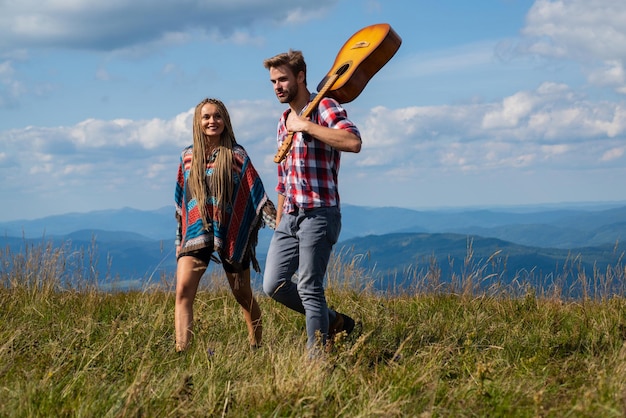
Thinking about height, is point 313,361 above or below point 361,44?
below

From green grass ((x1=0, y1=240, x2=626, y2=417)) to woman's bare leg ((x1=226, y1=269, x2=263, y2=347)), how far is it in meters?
0.15

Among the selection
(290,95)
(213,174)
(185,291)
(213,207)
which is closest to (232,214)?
(213,207)

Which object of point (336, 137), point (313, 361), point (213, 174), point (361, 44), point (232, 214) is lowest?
point (313, 361)

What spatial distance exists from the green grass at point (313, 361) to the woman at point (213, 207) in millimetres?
505

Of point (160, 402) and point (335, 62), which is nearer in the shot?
point (160, 402)

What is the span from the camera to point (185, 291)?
17.3 feet

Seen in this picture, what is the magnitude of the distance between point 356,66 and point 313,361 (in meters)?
2.00

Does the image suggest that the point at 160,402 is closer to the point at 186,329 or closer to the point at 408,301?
the point at 186,329

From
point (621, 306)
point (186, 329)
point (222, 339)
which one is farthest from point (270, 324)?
point (621, 306)

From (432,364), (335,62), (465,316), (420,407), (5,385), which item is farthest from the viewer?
(465,316)

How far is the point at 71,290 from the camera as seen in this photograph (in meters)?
7.63

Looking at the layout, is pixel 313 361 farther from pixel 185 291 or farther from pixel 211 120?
pixel 211 120

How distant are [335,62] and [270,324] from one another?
7.62ft

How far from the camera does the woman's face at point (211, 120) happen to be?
17.2 ft
